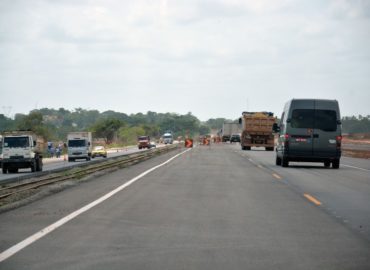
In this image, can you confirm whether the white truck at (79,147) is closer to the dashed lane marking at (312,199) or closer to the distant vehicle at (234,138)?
the dashed lane marking at (312,199)

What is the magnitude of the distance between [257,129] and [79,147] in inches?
612

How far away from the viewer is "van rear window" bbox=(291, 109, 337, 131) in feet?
95.6

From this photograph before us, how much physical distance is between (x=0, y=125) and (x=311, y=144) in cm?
16520

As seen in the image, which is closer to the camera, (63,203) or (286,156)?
(63,203)

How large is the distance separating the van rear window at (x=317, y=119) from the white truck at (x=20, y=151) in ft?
47.1

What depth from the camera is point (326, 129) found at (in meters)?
29.1

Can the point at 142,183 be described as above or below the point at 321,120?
below

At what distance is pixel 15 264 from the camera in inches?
311

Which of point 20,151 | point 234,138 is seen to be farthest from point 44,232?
point 234,138

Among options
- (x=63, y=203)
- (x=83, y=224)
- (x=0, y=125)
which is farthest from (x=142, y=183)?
(x=0, y=125)

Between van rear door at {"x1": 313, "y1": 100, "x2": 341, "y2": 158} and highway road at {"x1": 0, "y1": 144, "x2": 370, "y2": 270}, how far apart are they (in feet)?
35.8

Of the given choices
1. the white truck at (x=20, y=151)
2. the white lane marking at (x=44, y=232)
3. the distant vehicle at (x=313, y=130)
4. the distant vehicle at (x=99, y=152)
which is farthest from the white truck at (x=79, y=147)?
the white lane marking at (x=44, y=232)

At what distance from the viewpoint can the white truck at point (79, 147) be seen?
55.8 metres

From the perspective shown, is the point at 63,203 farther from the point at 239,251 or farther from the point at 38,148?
the point at 38,148
